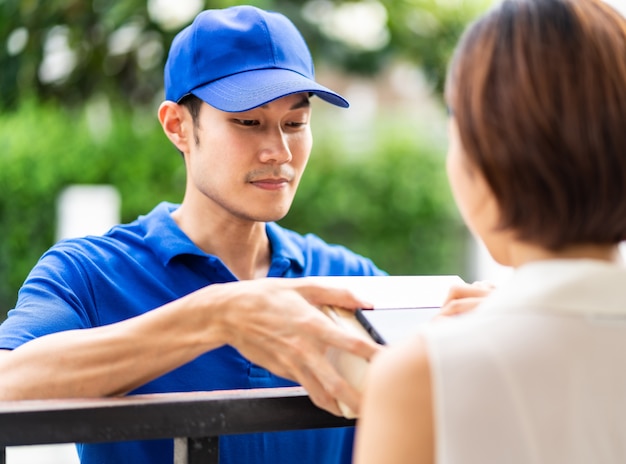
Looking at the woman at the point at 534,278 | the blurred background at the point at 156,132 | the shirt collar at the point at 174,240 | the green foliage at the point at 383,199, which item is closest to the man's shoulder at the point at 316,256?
the shirt collar at the point at 174,240

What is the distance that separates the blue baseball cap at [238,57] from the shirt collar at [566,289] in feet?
3.65

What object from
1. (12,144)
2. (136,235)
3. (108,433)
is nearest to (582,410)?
(108,433)

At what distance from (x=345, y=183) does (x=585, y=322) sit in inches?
282

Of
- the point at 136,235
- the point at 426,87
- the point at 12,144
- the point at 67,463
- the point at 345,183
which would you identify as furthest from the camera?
the point at 426,87

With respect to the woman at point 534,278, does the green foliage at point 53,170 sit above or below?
below

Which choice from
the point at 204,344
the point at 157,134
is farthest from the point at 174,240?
the point at 157,134

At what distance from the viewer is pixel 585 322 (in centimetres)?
102

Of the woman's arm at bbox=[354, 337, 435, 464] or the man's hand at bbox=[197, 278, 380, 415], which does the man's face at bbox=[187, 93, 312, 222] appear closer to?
the man's hand at bbox=[197, 278, 380, 415]

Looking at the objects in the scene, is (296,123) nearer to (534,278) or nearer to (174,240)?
(174,240)

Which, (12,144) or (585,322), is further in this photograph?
(12,144)

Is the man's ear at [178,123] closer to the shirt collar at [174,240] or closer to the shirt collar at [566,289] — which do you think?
the shirt collar at [174,240]

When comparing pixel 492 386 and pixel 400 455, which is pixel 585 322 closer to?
pixel 492 386

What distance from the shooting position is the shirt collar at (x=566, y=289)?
40.1 inches

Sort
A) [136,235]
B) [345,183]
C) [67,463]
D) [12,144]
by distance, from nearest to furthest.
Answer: [136,235] < [67,463] < [12,144] < [345,183]
